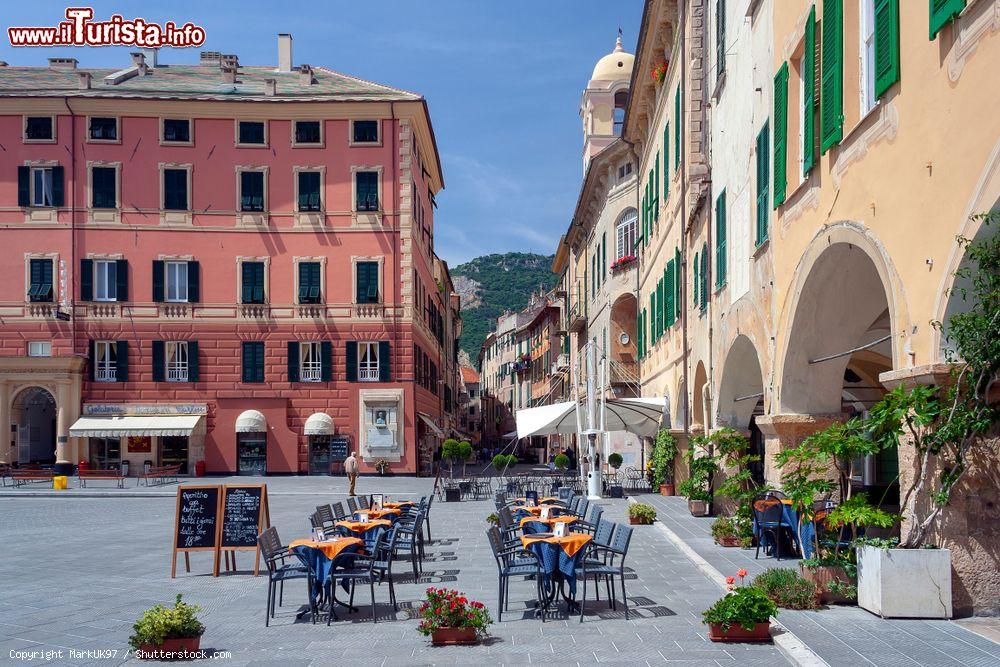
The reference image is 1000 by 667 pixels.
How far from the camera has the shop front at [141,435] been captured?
134ft

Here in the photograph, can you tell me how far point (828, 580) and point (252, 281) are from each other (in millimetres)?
35935

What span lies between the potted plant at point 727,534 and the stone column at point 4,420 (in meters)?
34.3

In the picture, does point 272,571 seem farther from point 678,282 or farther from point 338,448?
point 338,448

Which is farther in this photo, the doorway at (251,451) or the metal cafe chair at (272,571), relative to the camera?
the doorway at (251,451)

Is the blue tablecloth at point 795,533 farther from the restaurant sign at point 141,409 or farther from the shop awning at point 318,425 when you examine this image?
the restaurant sign at point 141,409

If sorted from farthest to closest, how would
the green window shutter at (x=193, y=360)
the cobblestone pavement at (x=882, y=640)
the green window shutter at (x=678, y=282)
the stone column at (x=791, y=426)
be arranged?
the green window shutter at (x=193, y=360) → the green window shutter at (x=678, y=282) → the stone column at (x=791, y=426) → the cobblestone pavement at (x=882, y=640)

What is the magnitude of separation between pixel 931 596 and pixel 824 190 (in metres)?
5.13

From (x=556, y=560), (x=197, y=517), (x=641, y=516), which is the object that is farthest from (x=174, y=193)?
(x=556, y=560)

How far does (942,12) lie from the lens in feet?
27.9

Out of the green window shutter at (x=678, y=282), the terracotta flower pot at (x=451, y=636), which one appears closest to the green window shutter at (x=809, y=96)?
the terracotta flower pot at (x=451, y=636)

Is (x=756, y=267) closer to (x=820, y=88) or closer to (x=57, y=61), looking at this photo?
(x=820, y=88)

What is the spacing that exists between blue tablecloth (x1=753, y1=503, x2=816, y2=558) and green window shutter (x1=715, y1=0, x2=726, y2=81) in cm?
926

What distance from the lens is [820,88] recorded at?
12211mm

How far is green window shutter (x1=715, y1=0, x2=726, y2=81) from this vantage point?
1948 cm
